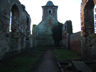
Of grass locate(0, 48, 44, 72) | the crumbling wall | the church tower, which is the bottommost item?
grass locate(0, 48, 44, 72)

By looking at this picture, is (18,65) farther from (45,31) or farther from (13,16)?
(45,31)

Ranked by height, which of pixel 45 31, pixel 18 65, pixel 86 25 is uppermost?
pixel 45 31

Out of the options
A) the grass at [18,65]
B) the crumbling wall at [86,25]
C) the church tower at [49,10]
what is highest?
Result: the church tower at [49,10]

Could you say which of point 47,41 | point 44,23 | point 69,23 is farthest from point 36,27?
point 69,23

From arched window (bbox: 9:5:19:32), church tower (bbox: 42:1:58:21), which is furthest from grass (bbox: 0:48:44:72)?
church tower (bbox: 42:1:58:21)

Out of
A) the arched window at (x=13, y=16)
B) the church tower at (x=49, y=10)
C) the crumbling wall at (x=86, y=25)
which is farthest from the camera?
the church tower at (x=49, y=10)

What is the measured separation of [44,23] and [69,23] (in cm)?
1076

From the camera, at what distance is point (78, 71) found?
15.6 feet

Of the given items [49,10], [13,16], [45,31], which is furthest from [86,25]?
[49,10]

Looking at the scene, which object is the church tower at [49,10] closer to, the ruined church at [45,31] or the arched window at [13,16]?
the ruined church at [45,31]

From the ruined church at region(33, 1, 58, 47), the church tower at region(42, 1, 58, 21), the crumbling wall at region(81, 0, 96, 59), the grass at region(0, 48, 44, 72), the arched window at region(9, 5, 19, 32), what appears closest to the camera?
the grass at region(0, 48, 44, 72)

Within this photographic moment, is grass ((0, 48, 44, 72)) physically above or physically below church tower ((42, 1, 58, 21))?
below

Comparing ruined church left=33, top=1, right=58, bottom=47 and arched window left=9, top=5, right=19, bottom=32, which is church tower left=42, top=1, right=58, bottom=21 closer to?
ruined church left=33, top=1, right=58, bottom=47

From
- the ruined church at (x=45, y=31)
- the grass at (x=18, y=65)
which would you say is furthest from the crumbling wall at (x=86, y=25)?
the ruined church at (x=45, y=31)
